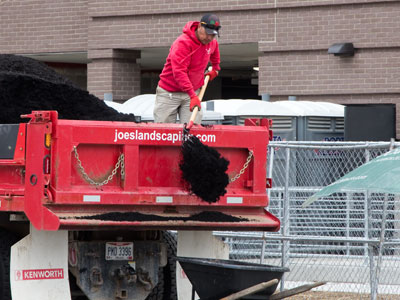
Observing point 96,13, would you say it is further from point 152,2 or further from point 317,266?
point 317,266

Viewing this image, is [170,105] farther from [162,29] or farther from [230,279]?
[162,29]

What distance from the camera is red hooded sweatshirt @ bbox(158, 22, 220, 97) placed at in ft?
29.4

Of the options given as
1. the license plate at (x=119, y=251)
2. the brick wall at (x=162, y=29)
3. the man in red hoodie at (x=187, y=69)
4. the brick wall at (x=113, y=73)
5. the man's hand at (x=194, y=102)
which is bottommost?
the license plate at (x=119, y=251)

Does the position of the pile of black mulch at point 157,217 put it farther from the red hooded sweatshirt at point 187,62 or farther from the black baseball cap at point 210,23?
the black baseball cap at point 210,23

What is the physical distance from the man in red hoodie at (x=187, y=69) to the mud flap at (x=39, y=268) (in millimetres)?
1734

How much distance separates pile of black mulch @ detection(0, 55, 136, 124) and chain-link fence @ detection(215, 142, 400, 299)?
255cm

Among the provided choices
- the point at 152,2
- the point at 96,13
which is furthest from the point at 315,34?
the point at 96,13

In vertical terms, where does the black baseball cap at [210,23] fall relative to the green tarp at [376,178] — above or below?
above

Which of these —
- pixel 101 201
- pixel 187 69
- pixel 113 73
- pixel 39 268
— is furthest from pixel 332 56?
pixel 39 268

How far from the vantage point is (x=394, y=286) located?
11789 mm

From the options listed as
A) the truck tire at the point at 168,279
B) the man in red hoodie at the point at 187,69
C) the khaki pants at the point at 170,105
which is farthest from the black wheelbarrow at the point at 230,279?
the khaki pants at the point at 170,105

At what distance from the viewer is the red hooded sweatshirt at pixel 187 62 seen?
896cm

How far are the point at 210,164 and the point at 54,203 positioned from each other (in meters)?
1.29

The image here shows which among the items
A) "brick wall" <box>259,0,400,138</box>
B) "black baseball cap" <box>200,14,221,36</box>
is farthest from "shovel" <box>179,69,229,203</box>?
"brick wall" <box>259,0,400,138</box>
